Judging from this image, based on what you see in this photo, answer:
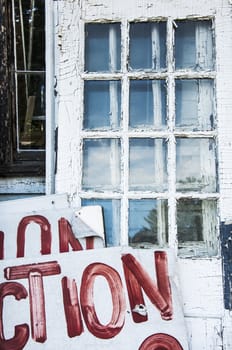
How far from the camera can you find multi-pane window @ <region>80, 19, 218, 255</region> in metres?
2.08

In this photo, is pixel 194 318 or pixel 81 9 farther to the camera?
pixel 81 9

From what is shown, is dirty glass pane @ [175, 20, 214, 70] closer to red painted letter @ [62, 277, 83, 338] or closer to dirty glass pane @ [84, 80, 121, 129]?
dirty glass pane @ [84, 80, 121, 129]

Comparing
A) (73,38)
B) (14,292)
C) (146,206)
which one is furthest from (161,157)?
(14,292)

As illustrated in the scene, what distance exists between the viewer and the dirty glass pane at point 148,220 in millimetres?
2084

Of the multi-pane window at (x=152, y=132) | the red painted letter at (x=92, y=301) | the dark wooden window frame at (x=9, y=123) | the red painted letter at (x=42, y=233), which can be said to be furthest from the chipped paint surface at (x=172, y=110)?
the dark wooden window frame at (x=9, y=123)

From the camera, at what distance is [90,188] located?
83.0 inches

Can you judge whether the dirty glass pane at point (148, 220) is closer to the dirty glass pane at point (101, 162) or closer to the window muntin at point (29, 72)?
the dirty glass pane at point (101, 162)

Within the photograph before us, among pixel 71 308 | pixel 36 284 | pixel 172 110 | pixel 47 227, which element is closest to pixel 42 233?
pixel 47 227

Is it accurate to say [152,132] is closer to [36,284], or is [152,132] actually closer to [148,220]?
[148,220]

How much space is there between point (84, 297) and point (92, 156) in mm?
537

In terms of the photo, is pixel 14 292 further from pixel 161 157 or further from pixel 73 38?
pixel 73 38

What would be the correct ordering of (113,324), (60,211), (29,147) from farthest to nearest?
(29,147) < (60,211) < (113,324)

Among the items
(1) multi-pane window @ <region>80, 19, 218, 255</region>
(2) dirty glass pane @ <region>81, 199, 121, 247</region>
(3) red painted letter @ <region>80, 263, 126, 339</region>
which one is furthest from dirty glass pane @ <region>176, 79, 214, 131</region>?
(3) red painted letter @ <region>80, 263, 126, 339</region>

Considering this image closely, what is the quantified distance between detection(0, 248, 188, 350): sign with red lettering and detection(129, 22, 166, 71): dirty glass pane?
2.37ft
